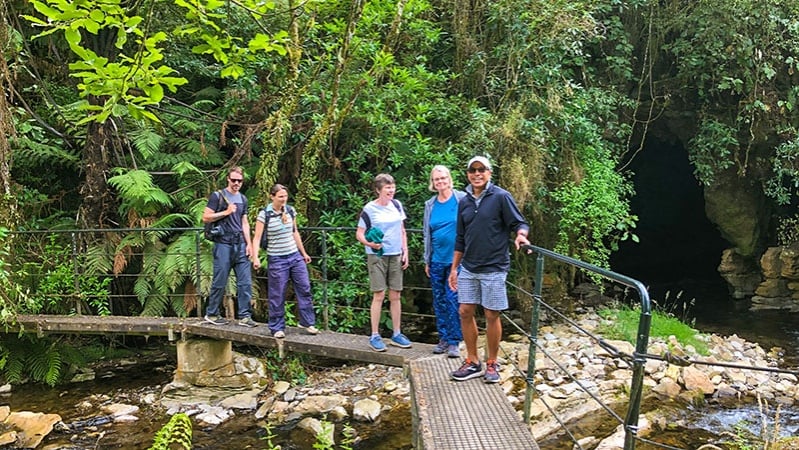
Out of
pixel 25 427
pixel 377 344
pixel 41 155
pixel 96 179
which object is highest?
pixel 41 155

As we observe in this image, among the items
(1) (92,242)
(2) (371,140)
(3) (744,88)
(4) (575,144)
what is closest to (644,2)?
(3) (744,88)

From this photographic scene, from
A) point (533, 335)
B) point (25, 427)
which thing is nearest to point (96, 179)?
point (25, 427)

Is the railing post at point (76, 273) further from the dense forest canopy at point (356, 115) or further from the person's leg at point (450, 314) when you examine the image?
the person's leg at point (450, 314)

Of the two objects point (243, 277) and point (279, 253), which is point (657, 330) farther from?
point (243, 277)

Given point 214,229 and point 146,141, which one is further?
point 146,141

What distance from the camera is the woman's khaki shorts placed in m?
4.95

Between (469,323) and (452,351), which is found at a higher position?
(469,323)

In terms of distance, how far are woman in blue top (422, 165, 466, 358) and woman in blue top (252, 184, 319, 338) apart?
1503 millimetres

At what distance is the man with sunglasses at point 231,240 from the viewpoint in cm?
565

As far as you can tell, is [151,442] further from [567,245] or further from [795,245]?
[795,245]

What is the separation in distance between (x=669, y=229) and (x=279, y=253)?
16.8m

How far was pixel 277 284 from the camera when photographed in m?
5.52

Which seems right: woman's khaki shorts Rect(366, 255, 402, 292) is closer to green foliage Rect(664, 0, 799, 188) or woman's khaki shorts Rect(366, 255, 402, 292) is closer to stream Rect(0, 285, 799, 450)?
stream Rect(0, 285, 799, 450)

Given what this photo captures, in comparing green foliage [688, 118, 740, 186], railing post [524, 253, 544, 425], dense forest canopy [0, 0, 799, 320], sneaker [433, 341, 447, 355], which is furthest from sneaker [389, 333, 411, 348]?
green foliage [688, 118, 740, 186]
